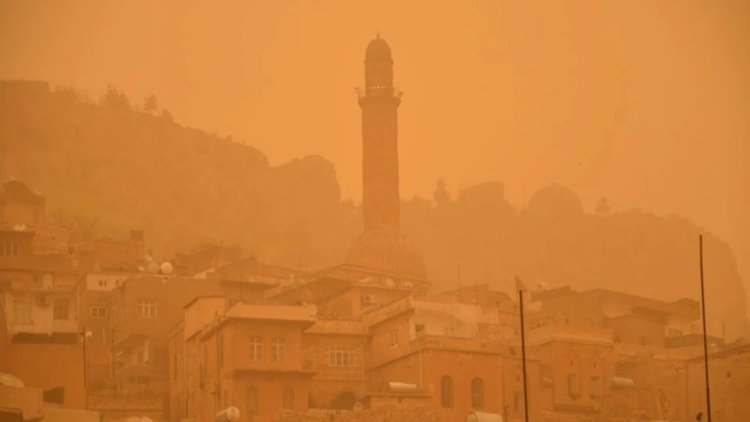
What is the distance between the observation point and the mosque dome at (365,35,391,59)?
222 feet

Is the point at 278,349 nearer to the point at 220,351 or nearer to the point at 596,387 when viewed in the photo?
the point at 220,351

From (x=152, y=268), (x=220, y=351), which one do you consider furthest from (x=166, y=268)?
(x=220, y=351)

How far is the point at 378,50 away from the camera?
6781 centimetres

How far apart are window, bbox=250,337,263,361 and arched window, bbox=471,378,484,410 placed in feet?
21.3

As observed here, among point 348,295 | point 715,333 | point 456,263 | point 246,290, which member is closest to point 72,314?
point 246,290

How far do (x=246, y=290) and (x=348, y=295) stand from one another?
3556mm

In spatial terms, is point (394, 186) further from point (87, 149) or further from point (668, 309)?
point (87, 149)

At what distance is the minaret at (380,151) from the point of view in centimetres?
6606

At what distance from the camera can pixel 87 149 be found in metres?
90.5

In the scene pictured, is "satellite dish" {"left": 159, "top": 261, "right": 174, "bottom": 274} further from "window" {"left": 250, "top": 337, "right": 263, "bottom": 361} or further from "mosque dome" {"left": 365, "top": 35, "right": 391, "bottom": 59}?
"mosque dome" {"left": 365, "top": 35, "right": 391, "bottom": 59}

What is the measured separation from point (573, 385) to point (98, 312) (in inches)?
607

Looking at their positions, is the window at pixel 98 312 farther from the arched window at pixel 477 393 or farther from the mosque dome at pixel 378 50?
the mosque dome at pixel 378 50

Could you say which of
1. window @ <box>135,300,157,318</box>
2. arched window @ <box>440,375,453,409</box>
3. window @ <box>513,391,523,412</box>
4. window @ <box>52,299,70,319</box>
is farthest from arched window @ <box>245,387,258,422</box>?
window @ <box>513,391,523,412</box>

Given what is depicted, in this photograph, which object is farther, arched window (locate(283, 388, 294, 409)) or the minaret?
the minaret
